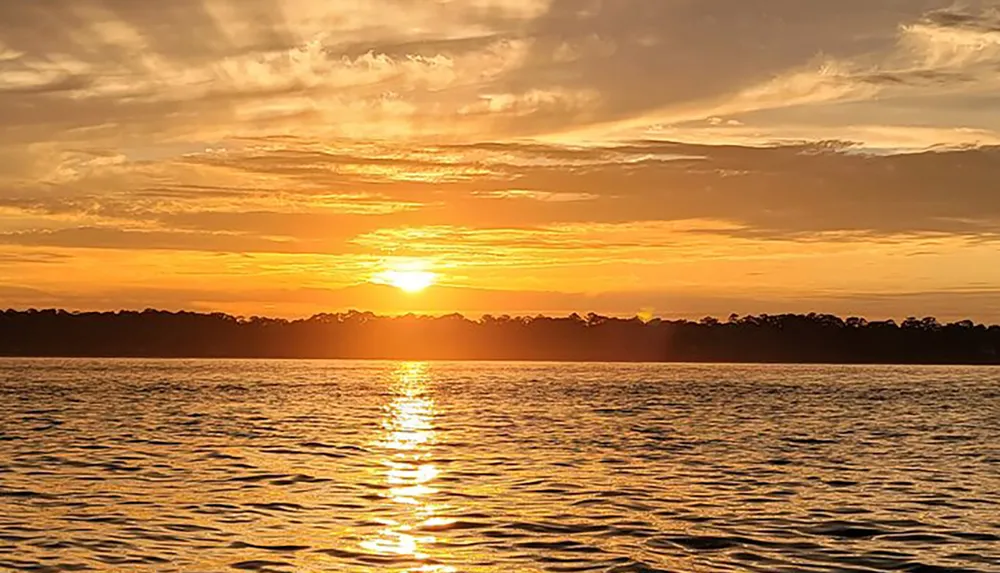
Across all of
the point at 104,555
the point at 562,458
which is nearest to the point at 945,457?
the point at 562,458

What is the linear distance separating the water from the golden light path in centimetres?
12

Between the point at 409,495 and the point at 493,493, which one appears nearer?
the point at 409,495

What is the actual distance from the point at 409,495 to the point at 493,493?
9.13 feet

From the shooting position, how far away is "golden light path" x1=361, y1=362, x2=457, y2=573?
3172 centimetres

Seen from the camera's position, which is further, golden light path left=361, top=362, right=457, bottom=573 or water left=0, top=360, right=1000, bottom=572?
golden light path left=361, top=362, right=457, bottom=573

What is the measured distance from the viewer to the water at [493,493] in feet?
103

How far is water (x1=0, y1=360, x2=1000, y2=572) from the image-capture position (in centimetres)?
3125

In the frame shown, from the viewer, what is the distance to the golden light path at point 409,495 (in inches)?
1249

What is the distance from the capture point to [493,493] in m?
43.0

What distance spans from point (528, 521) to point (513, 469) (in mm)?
14953

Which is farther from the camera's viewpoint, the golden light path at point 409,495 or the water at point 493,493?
the golden light path at point 409,495

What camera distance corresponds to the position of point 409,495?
42500 mm

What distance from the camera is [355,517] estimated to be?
3716cm

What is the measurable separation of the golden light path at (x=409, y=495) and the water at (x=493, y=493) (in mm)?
122
